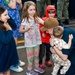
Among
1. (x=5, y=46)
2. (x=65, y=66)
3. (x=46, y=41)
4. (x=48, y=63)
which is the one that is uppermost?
(x=5, y=46)

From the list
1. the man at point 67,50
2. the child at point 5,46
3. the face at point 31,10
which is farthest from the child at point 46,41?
the child at point 5,46

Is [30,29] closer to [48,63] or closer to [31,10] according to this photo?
[31,10]

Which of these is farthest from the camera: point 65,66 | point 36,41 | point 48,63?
point 48,63

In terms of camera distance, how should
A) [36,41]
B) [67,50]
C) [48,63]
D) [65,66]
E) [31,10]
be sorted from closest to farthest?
[67,50] < [65,66] < [31,10] < [36,41] < [48,63]

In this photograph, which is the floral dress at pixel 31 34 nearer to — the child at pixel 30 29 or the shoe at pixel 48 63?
the child at pixel 30 29

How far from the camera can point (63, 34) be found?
311cm

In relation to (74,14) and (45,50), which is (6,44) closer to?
(45,50)

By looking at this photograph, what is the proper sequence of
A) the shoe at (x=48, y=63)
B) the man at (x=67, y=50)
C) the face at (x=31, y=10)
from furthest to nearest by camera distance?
1. the shoe at (x=48, y=63)
2. the face at (x=31, y=10)
3. the man at (x=67, y=50)

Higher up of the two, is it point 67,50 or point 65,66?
point 67,50

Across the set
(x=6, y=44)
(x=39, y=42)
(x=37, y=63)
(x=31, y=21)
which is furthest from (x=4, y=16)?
(x=37, y=63)

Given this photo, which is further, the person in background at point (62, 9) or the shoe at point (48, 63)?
the person in background at point (62, 9)

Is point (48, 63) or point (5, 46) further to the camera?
point (48, 63)

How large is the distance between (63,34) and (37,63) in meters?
0.95

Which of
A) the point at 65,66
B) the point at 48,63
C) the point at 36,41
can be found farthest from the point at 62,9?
the point at 65,66
